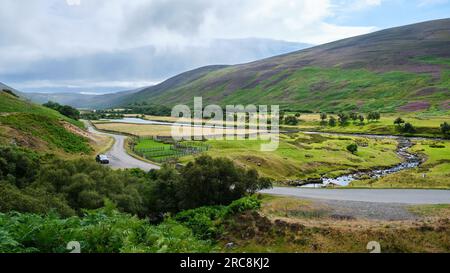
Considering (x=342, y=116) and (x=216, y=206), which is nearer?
(x=216, y=206)

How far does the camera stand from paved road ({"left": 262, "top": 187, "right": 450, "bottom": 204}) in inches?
1457

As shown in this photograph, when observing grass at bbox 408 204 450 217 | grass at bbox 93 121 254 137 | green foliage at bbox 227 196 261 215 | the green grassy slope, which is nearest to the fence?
the green grassy slope

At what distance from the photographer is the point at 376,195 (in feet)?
132

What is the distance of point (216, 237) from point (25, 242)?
15.4 metres

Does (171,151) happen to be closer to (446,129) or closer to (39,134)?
(39,134)

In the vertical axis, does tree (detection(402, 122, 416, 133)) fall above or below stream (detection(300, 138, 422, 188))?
above

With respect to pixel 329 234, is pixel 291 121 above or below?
above

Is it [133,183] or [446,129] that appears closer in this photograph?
[133,183]

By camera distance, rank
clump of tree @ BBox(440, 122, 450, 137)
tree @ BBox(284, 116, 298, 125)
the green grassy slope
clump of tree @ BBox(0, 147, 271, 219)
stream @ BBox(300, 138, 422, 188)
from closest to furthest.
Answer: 1. clump of tree @ BBox(0, 147, 271, 219)
2. stream @ BBox(300, 138, 422, 188)
3. the green grassy slope
4. clump of tree @ BBox(440, 122, 450, 137)
5. tree @ BBox(284, 116, 298, 125)

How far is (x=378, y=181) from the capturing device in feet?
177

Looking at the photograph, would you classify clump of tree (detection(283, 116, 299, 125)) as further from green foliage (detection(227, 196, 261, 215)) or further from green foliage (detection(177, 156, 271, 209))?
green foliage (detection(227, 196, 261, 215))

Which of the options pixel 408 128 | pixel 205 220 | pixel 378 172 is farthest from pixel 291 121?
pixel 205 220

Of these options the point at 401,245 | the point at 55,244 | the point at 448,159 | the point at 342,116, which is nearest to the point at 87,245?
the point at 55,244
